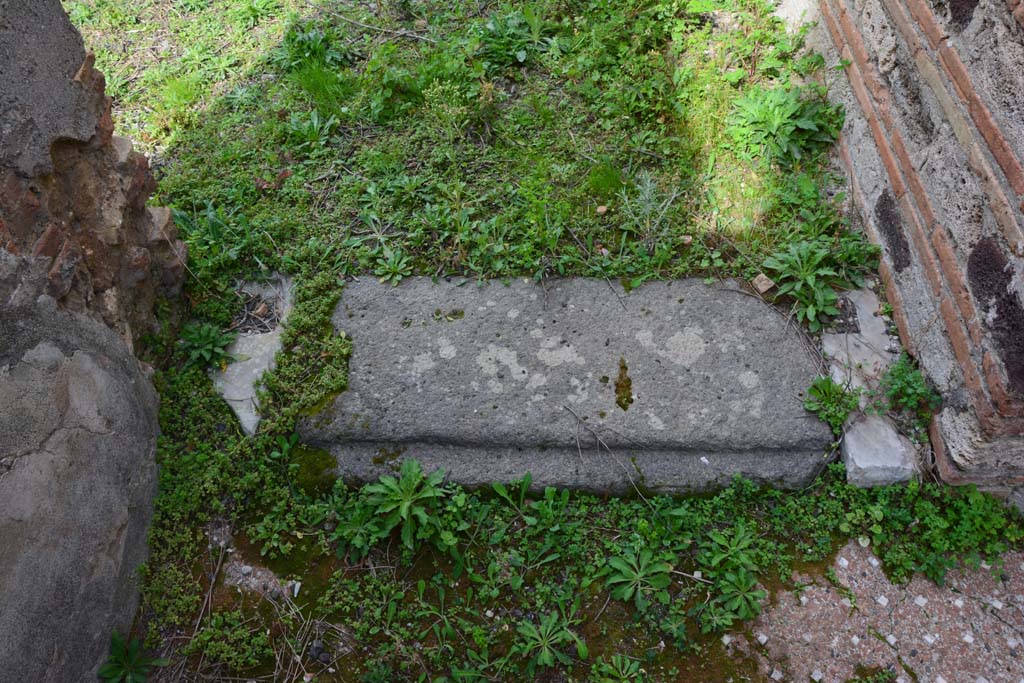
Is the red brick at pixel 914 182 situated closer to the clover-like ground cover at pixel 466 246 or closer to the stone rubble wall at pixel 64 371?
the clover-like ground cover at pixel 466 246

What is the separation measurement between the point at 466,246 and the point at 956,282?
2118 millimetres

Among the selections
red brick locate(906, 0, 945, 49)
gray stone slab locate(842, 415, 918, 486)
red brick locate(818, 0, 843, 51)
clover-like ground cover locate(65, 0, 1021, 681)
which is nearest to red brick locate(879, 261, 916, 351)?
clover-like ground cover locate(65, 0, 1021, 681)

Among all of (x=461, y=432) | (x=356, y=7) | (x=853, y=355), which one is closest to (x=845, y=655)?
(x=853, y=355)

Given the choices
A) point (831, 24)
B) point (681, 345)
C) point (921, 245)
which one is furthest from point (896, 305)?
point (831, 24)

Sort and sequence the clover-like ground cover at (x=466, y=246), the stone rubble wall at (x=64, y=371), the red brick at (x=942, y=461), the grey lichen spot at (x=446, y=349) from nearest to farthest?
the stone rubble wall at (x=64, y=371) < the clover-like ground cover at (x=466, y=246) < the red brick at (x=942, y=461) < the grey lichen spot at (x=446, y=349)

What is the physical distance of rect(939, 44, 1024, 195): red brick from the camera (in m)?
2.33

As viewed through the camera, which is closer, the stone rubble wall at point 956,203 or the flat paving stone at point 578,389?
the stone rubble wall at point 956,203

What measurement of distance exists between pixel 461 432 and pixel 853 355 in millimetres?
1755

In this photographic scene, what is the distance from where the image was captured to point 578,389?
2.96 m

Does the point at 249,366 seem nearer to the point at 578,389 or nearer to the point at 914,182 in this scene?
the point at 578,389

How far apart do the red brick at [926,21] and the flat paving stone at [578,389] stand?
4.24 ft

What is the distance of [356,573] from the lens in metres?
2.66

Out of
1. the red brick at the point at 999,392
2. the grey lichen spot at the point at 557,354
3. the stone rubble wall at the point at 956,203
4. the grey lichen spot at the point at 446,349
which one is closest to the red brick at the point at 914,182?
the stone rubble wall at the point at 956,203

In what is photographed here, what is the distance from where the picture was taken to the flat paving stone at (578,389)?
9.26 ft
